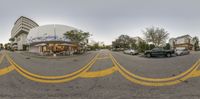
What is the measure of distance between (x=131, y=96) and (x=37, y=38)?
5102 centimetres

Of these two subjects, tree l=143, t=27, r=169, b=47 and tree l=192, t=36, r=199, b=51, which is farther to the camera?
tree l=192, t=36, r=199, b=51

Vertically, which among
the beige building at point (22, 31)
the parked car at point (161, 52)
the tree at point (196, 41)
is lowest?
the parked car at point (161, 52)

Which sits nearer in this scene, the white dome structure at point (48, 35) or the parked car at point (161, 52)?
the parked car at point (161, 52)

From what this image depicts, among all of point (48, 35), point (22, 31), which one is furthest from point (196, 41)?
point (22, 31)

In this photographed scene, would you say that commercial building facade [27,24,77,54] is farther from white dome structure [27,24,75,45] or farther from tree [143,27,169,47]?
tree [143,27,169,47]

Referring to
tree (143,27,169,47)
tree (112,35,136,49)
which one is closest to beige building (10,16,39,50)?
tree (112,35,136,49)

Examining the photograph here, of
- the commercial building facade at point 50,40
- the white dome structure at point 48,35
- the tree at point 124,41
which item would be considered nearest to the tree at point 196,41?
the tree at point 124,41

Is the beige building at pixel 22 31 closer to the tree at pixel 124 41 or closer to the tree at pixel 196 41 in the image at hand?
the tree at pixel 124 41

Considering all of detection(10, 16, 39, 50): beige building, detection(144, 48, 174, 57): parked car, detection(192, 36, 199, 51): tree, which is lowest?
detection(144, 48, 174, 57): parked car

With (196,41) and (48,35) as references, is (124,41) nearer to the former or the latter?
(196,41)

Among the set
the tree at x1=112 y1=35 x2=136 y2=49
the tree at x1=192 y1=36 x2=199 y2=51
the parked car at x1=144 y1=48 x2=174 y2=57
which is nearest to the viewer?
the parked car at x1=144 y1=48 x2=174 y2=57

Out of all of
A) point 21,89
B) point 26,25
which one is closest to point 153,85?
point 21,89

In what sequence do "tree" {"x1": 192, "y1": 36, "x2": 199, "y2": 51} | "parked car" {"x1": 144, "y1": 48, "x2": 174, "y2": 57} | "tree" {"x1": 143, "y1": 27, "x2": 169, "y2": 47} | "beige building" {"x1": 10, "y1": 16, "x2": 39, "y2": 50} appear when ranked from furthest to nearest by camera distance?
"beige building" {"x1": 10, "y1": 16, "x2": 39, "y2": 50}
"tree" {"x1": 192, "y1": 36, "x2": 199, "y2": 51}
"tree" {"x1": 143, "y1": 27, "x2": 169, "y2": 47}
"parked car" {"x1": 144, "y1": 48, "x2": 174, "y2": 57}

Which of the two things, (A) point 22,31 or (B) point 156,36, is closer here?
(B) point 156,36
